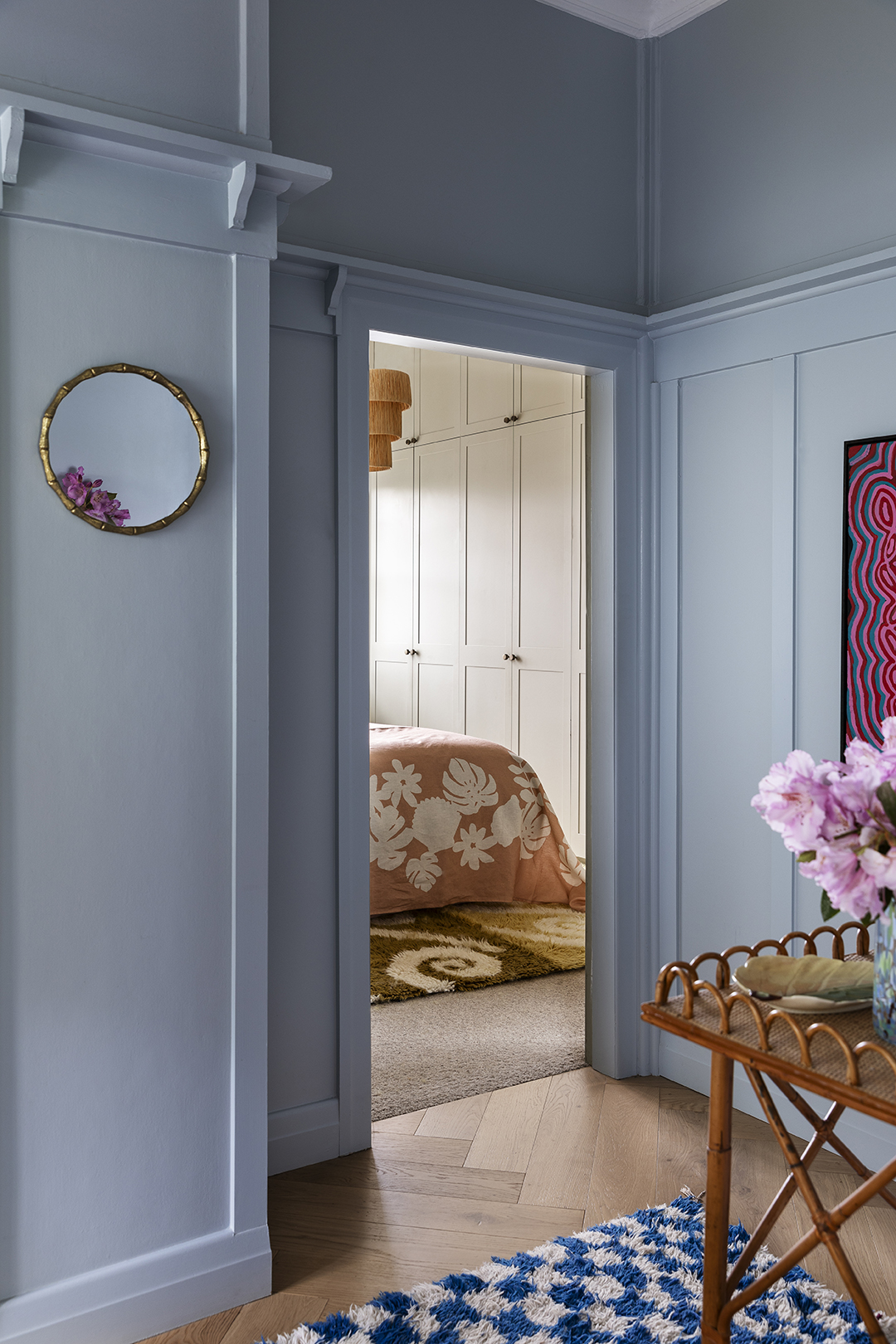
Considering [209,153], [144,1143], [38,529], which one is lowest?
[144,1143]

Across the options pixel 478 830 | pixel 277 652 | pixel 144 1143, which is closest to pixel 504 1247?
pixel 144 1143

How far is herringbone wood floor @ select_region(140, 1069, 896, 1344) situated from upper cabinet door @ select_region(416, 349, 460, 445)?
4072mm

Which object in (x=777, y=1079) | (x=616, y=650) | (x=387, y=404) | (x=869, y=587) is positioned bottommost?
(x=777, y=1079)

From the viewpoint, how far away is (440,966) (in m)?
3.93

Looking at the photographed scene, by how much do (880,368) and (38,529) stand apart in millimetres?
1901

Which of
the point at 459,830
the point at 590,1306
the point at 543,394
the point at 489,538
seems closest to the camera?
the point at 590,1306

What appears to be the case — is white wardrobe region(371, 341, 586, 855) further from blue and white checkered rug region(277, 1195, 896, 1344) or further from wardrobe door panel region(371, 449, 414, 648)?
blue and white checkered rug region(277, 1195, 896, 1344)

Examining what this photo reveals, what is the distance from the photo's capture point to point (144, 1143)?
1963mm

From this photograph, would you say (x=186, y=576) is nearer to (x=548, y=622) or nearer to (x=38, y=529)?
(x=38, y=529)

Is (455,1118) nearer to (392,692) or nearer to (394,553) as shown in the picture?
(392,692)

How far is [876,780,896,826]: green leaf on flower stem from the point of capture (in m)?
1.34

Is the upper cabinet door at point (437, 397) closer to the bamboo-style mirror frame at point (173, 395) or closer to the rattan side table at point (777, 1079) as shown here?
the bamboo-style mirror frame at point (173, 395)

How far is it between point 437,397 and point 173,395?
4.46 meters

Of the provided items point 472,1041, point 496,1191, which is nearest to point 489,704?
point 472,1041
